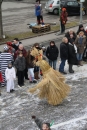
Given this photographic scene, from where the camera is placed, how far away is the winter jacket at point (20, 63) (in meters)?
12.0

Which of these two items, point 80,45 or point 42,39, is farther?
point 42,39

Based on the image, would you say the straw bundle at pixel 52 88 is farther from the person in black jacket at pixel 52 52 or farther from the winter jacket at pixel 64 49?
the winter jacket at pixel 64 49

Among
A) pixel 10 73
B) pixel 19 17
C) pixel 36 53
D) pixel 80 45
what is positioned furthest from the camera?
pixel 19 17

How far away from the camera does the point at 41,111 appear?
34.0ft

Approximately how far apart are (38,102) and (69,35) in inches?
188

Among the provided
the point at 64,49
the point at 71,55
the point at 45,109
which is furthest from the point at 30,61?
the point at 45,109

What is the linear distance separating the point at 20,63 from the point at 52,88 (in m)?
2.14

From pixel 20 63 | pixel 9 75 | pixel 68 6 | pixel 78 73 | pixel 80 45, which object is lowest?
pixel 78 73

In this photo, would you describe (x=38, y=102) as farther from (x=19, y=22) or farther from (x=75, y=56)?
(x=19, y=22)

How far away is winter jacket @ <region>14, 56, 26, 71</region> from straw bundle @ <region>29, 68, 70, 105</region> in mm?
1832

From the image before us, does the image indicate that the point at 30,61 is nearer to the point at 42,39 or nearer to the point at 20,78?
the point at 20,78

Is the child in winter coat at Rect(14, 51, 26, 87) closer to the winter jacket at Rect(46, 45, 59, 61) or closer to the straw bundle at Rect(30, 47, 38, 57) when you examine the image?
the straw bundle at Rect(30, 47, 38, 57)

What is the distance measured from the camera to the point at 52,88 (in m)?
10.4

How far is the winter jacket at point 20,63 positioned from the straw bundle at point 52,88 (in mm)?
1832
